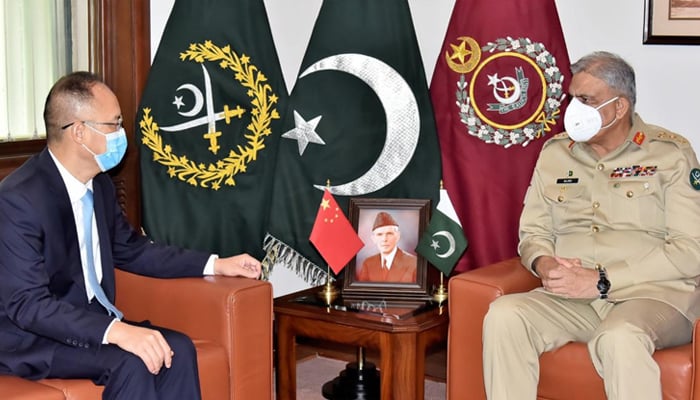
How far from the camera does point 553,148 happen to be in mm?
3434

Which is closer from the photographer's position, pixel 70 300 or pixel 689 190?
pixel 70 300

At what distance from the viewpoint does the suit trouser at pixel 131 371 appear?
102 inches

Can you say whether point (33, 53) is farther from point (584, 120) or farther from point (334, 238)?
point (584, 120)

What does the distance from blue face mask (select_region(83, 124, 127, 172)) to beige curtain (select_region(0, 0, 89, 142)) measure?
2.37 feet

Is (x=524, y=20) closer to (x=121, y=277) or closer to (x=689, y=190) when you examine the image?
(x=689, y=190)

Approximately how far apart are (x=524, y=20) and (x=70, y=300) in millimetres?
2042

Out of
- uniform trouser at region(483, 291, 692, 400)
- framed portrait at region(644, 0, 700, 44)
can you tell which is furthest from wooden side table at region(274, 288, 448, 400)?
framed portrait at region(644, 0, 700, 44)

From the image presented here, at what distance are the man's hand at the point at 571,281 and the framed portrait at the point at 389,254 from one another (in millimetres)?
538

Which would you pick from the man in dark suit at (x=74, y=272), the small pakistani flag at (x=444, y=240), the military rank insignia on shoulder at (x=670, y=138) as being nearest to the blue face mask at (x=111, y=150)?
the man in dark suit at (x=74, y=272)

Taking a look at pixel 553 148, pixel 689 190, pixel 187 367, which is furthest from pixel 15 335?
pixel 689 190

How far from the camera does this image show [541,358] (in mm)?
3035

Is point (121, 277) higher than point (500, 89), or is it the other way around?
point (500, 89)

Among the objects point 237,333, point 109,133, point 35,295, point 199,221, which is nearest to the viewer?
point 35,295

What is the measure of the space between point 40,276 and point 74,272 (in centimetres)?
20
